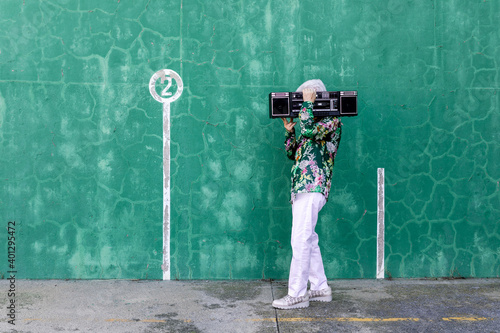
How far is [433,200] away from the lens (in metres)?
4.10

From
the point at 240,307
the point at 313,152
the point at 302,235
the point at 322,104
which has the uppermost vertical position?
the point at 322,104

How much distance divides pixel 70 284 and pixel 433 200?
141 inches

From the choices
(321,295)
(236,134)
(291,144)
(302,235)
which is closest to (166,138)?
(236,134)

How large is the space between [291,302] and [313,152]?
47.2 inches

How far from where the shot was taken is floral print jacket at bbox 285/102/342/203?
3260mm

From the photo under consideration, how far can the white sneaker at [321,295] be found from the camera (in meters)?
3.46

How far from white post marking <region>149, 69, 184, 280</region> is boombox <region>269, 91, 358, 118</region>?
110cm

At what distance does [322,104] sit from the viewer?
3.38 m

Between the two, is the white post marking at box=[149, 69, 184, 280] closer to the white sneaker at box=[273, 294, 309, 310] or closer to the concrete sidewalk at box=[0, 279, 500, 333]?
the concrete sidewalk at box=[0, 279, 500, 333]

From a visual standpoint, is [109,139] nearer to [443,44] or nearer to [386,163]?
[386,163]

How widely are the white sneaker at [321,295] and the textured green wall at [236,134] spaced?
0.59 meters

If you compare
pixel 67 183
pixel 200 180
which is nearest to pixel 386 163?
pixel 200 180

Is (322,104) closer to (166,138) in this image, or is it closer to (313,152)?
(313,152)

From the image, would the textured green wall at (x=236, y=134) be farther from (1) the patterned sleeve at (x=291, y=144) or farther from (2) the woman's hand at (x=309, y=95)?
(2) the woman's hand at (x=309, y=95)
